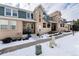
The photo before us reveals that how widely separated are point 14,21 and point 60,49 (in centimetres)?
92

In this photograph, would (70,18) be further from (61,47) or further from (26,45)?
(26,45)

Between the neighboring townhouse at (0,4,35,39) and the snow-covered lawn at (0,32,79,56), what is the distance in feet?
1.02

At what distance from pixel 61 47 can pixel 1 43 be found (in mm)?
1013

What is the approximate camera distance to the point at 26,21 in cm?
230

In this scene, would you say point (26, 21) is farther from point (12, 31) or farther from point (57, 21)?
point (57, 21)

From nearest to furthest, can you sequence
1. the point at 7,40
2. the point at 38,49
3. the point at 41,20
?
the point at 7,40 < the point at 38,49 < the point at 41,20

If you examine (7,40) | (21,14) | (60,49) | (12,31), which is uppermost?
(21,14)

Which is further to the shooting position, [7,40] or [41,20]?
[41,20]

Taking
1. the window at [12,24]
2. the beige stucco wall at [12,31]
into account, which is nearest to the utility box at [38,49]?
the beige stucco wall at [12,31]

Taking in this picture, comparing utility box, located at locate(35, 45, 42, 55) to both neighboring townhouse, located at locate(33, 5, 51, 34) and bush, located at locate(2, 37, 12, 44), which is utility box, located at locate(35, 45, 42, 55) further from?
bush, located at locate(2, 37, 12, 44)

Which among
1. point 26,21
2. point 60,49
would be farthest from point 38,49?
point 26,21

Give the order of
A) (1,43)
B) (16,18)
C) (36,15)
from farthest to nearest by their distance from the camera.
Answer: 1. (36,15)
2. (16,18)
3. (1,43)

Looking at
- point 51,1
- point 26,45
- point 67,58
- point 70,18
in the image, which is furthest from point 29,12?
point 67,58

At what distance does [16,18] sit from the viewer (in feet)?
7.29
